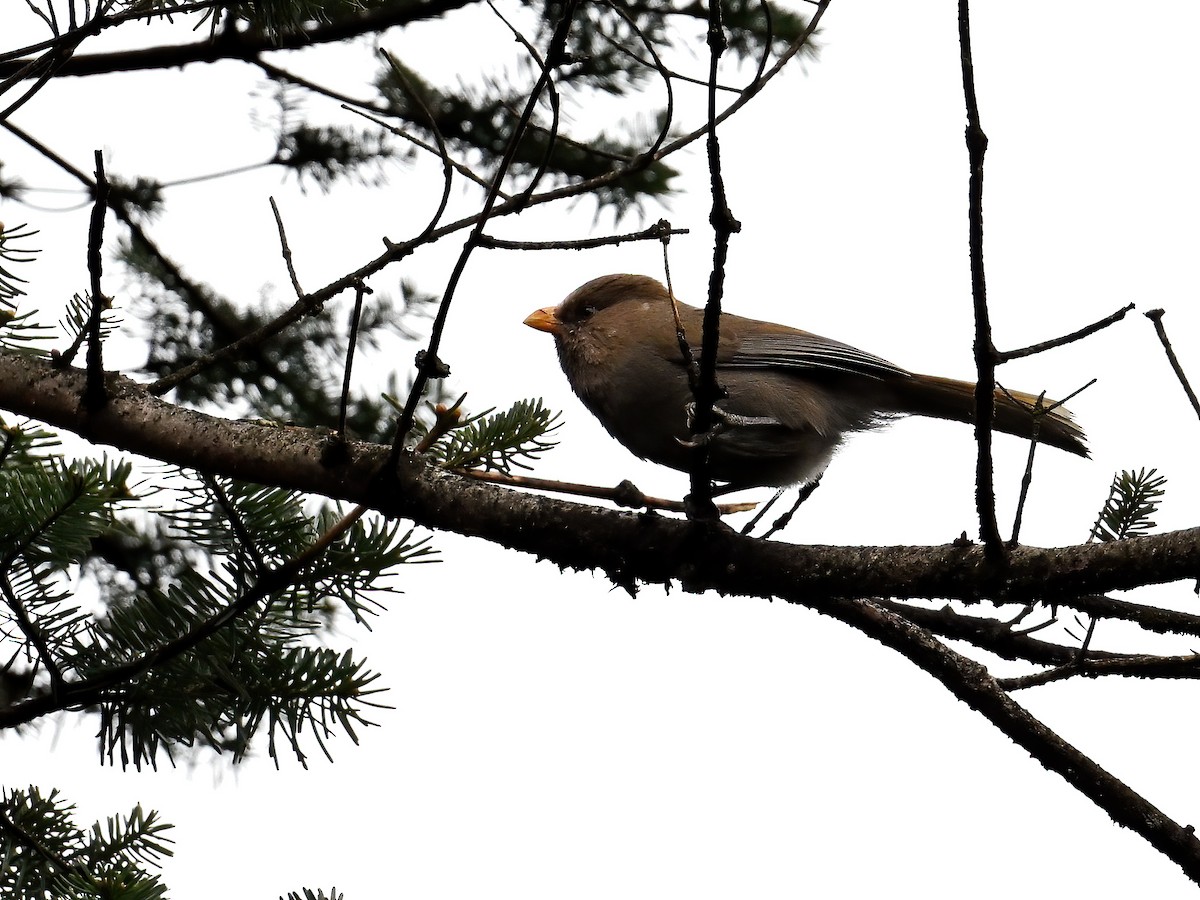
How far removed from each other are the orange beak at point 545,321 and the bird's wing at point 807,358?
709 mm

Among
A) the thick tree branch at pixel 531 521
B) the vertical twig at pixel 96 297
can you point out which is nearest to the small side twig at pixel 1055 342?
the thick tree branch at pixel 531 521

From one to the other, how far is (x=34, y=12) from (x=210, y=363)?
0.83 m

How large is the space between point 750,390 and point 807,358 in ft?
0.93

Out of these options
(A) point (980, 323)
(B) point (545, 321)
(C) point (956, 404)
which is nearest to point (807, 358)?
(C) point (956, 404)

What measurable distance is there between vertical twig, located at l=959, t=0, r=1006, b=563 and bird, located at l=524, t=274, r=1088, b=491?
1.21 metres

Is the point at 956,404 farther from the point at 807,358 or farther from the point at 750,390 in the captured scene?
the point at 750,390

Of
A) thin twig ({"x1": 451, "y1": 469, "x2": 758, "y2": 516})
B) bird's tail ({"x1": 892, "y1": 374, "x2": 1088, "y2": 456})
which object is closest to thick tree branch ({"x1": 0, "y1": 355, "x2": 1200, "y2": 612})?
thin twig ({"x1": 451, "y1": 469, "x2": 758, "y2": 516})

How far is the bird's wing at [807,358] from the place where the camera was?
3.99 meters

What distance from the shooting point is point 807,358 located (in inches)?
158

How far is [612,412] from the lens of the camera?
153 inches

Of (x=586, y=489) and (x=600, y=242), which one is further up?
(x=600, y=242)

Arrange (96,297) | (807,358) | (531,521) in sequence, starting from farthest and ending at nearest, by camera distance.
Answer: (807,358), (531,521), (96,297)

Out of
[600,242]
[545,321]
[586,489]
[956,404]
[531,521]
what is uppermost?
[545,321]

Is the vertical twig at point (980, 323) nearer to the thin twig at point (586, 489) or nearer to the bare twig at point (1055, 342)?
the bare twig at point (1055, 342)
